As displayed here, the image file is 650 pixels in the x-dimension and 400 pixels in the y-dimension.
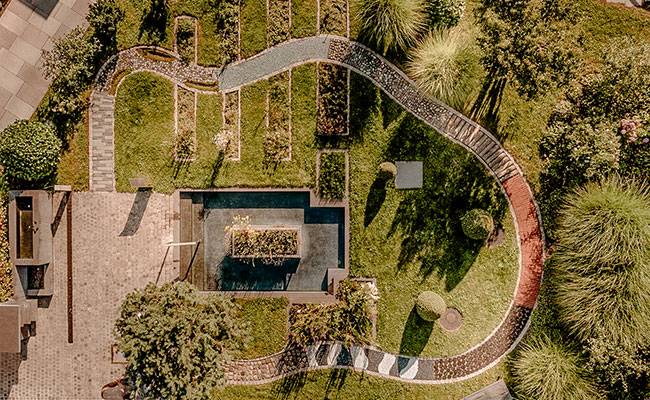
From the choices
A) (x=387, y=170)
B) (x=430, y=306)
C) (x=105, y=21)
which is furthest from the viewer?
(x=105, y=21)

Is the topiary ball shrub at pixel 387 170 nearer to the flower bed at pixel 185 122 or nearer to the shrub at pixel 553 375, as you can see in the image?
the flower bed at pixel 185 122

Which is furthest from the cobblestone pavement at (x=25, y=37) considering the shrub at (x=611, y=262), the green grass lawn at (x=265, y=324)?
the shrub at (x=611, y=262)

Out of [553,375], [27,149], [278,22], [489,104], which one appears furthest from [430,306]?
[27,149]

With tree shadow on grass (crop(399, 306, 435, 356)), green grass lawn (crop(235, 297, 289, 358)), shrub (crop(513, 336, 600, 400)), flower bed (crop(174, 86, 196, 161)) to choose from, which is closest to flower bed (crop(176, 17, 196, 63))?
flower bed (crop(174, 86, 196, 161))

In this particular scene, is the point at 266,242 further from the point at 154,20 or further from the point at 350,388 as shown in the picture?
the point at 154,20

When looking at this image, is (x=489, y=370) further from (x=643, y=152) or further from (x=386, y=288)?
(x=643, y=152)

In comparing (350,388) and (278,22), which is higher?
(278,22)

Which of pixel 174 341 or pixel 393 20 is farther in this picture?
→ pixel 393 20

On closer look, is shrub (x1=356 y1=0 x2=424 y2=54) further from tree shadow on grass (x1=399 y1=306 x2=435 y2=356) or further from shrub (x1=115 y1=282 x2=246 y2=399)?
shrub (x1=115 y1=282 x2=246 y2=399)
